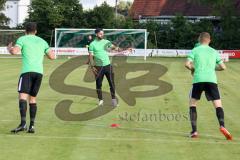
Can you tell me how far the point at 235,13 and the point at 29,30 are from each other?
61333 mm

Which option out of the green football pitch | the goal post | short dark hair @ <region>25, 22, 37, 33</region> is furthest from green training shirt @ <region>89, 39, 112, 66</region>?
the goal post

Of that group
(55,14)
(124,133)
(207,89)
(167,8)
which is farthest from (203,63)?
(167,8)

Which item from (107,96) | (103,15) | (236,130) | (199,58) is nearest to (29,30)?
(199,58)

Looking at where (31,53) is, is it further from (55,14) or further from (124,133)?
(55,14)

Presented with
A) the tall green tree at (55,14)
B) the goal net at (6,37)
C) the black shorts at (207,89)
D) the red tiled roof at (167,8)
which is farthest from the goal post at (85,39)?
the black shorts at (207,89)

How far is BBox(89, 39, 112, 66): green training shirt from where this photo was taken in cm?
1696

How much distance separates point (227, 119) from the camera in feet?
48.2

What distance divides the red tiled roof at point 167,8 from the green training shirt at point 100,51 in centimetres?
6431

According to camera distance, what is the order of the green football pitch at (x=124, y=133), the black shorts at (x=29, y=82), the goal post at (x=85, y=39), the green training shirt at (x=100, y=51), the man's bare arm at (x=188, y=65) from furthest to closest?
the goal post at (x=85, y=39) < the green training shirt at (x=100, y=51) < the black shorts at (x=29, y=82) < the man's bare arm at (x=188, y=65) < the green football pitch at (x=124, y=133)

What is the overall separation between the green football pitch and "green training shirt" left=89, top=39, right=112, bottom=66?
1244mm

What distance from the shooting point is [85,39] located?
53.4 meters

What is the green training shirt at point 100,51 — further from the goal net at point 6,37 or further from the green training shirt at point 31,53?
the goal net at point 6,37

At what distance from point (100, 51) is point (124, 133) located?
4877mm

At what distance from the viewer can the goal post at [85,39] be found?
52.6 m
